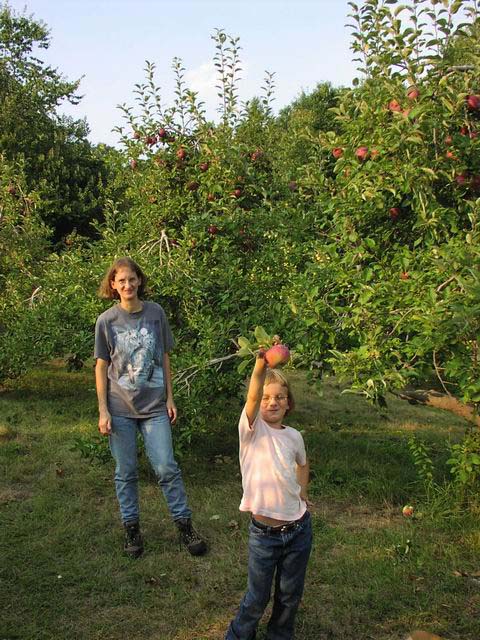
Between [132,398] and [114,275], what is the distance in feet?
2.53

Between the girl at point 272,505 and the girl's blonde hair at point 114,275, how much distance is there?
1.44 m

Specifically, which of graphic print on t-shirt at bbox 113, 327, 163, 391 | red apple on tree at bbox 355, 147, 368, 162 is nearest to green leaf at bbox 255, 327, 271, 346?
graphic print on t-shirt at bbox 113, 327, 163, 391

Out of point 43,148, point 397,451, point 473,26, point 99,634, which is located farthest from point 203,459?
point 43,148

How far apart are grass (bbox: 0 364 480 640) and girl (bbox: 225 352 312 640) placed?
0.36 m

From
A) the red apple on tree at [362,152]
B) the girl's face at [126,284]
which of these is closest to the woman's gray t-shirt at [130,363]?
the girl's face at [126,284]

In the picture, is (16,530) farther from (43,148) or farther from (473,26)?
(43,148)

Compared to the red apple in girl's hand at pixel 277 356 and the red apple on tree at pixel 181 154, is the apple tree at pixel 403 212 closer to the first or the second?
the red apple in girl's hand at pixel 277 356

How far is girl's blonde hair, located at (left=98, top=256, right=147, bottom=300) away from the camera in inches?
151

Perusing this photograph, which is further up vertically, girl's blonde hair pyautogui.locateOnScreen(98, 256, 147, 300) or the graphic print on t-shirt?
girl's blonde hair pyautogui.locateOnScreen(98, 256, 147, 300)

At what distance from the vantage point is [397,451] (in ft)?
20.0

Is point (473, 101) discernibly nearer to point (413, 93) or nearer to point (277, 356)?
point (413, 93)

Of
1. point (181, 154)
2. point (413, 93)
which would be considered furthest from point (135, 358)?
point (181, 154)

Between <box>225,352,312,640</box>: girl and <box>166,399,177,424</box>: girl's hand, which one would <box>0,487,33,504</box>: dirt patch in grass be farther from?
<box>225,352,312,640</box>: girl

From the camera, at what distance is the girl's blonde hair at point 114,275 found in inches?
151
